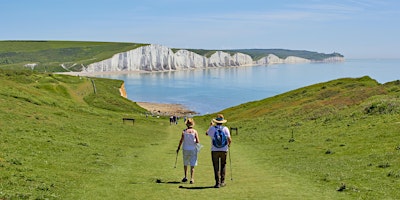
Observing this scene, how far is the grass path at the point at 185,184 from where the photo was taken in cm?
1403

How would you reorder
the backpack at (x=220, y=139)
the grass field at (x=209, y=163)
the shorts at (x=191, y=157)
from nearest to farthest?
1. the grass field at (x=209, y=163)
2. the backpack at (x=220, y=139)
3. the shorts at (x=191, y=157)

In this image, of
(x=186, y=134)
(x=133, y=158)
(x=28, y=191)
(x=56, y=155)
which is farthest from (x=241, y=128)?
(x=28, y=191)

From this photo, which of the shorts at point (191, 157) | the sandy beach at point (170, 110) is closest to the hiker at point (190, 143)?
the shorts at point (191, 157)

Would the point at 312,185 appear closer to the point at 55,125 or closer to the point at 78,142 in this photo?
the point at 78,142

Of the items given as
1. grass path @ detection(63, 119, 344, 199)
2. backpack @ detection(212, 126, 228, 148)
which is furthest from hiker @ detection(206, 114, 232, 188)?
grass path @ detection(63, 119, 344, 199)

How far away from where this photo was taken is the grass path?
1403 centimetres

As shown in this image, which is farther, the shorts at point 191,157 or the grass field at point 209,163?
the shorts at point 191,157

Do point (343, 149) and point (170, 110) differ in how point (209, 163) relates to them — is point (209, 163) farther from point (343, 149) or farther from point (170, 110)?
point (170, 110)

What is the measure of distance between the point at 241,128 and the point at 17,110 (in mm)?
26303

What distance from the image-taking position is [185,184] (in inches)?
637

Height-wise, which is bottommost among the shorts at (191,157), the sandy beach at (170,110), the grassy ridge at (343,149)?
the sandy beach at (170,110)

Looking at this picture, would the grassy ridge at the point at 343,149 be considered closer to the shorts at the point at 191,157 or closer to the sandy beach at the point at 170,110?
the shorts at the point at 191,157

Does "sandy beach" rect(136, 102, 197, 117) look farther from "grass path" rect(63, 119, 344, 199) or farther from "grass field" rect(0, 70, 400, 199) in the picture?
"grass path" rect(63, 119, 344, 199)

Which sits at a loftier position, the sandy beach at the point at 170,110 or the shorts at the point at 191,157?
the shorts at the point at 191,157
